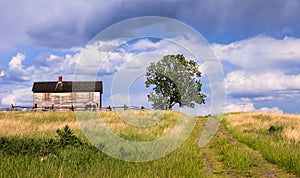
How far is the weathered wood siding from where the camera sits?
194 ft

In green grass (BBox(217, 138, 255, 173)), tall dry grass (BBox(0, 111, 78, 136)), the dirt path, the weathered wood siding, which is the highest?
the weathered wood siding

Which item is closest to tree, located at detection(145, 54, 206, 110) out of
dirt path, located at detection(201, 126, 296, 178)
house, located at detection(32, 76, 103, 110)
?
house, located at detection(32, 76, 103, 110)

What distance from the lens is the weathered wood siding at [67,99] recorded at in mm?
59250

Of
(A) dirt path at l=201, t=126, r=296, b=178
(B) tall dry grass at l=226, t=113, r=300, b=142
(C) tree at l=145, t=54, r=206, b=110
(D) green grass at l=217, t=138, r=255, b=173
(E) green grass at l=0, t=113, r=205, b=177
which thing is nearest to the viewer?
(E) green grass at l=0, t=113, r=205, b=177

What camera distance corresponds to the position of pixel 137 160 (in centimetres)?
877

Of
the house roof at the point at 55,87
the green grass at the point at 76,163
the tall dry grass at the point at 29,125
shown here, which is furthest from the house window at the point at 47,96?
the green grass at the point at 76,163

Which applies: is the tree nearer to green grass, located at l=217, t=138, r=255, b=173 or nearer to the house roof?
the house roof

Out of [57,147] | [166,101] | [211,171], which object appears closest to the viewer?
[211,171]

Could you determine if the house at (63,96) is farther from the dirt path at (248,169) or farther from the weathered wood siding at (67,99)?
the dirt path at (248,169)

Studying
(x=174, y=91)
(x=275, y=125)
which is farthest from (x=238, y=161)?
(x=174, y=91)

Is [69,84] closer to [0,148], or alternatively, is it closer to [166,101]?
[166,101]

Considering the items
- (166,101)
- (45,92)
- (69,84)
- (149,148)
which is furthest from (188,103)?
(149,148)

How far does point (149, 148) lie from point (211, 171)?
2828 mm

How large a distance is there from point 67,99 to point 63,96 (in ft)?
3.19
